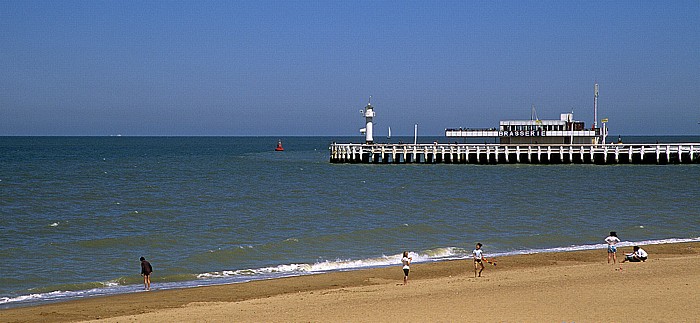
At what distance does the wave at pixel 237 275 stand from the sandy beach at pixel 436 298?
904 mm

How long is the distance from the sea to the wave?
0.05 metres

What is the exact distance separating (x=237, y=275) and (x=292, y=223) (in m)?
10.8

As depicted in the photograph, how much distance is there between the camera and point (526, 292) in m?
16.1

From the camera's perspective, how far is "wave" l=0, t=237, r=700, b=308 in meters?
17.8

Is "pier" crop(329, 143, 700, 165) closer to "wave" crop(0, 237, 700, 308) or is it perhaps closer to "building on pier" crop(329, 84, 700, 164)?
"building on pier" crop(329, 84, 700, 164)

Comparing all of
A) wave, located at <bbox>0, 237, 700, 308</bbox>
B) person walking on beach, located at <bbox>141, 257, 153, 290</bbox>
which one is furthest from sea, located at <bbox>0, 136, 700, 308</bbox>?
person walking on beach, located at <bbox>141, 257, 153, 290</bbox>

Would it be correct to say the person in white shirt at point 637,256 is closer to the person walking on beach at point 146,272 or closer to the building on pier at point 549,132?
the person walking on beach at point 146,272

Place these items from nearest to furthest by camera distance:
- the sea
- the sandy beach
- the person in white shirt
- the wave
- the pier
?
the sandy beach
the wave
the person in white shirt
the sea
the pier

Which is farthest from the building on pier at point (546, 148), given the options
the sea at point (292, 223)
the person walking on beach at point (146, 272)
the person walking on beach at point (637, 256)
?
the person walking on beach at point (146, 272)

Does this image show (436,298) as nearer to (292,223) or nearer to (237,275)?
(237,275)

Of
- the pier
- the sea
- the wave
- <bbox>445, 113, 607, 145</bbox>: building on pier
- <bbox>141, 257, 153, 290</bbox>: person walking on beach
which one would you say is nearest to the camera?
the wave

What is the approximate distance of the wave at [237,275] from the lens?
702 inches

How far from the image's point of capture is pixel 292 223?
31391 mm

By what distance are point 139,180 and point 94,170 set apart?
48.1 feet
